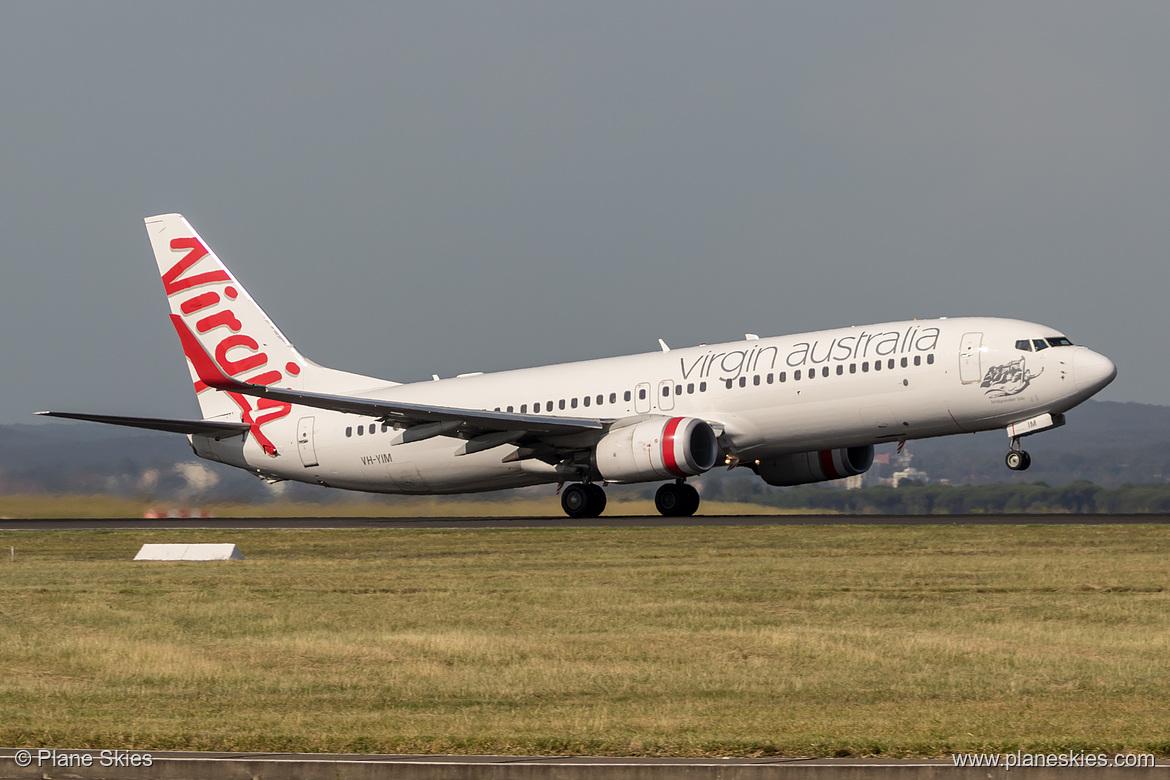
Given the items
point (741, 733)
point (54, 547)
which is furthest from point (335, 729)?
point (54, 547)

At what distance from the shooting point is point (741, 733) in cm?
1042

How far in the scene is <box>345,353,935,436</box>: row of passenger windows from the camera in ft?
111

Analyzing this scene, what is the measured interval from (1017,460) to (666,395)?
881cm

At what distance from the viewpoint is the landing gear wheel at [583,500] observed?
38344 mm

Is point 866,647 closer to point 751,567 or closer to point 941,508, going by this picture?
point 751,567

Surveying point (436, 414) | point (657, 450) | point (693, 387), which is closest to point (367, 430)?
point (436, 414)

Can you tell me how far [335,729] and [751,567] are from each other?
43.3 feet

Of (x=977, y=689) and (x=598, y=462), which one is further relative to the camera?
(x=598, y=462)

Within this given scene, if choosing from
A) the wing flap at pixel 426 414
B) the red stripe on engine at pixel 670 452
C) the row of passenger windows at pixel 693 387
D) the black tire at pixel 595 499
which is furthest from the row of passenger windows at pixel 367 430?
the red stripe on engine at pixel 670 452

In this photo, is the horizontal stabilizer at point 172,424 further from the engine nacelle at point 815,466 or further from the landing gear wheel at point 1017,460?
the landing gear wheel at point 1017,460

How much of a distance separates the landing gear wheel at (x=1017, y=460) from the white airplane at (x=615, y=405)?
2.1 inches

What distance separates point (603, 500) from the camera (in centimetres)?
3881

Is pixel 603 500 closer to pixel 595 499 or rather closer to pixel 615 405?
pixel 595 499

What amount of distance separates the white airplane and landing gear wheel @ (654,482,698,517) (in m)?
0.05
